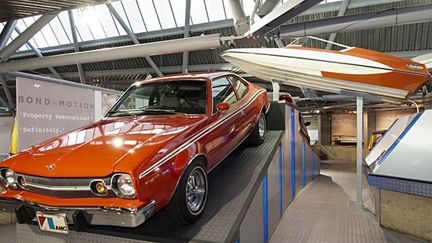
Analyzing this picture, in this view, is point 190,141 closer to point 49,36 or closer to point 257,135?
point 257,135

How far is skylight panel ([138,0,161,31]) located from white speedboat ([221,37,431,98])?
6240 millimetres

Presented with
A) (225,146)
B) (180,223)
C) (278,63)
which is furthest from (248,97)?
(278,63)

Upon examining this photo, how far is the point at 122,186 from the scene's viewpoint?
1.92 metres

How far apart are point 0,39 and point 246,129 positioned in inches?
305

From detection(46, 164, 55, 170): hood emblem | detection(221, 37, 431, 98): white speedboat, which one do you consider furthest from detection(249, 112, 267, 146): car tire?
detection(221, 37, 431, 98): white speedboat

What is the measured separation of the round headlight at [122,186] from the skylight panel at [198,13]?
384 inches

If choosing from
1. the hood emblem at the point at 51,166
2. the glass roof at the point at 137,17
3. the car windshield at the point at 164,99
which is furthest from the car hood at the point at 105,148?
the glass roof at the point at 137,17

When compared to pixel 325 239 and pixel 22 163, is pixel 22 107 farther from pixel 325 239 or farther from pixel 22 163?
pixel 325 239

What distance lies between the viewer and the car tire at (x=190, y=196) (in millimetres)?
2199

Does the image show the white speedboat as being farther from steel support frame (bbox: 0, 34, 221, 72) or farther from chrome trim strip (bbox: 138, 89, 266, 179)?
chrome trim strip (bbox: 138, 89, 266, 179)

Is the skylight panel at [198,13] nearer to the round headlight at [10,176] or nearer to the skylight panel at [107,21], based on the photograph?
the skylight panel at [107,21]

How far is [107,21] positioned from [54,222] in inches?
460

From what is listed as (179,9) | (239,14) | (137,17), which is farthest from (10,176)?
(137,17)

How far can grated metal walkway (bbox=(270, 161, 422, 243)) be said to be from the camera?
363 cm
